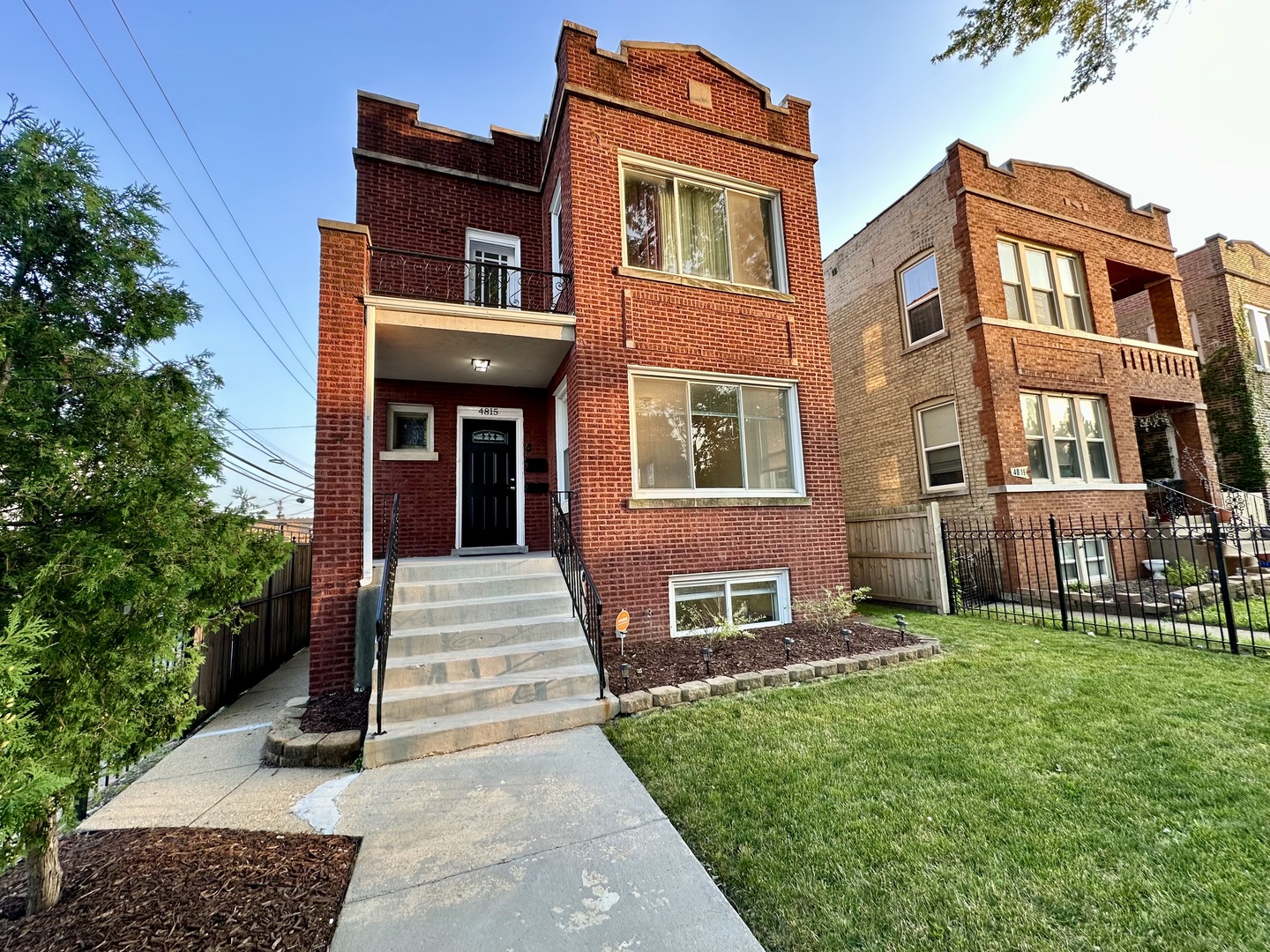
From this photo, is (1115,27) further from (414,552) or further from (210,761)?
(210,761)

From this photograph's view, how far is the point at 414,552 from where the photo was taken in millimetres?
7602

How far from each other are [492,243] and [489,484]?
3950 mm

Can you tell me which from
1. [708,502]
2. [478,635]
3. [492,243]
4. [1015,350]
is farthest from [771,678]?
[1015,350]

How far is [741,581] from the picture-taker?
23.3 ft

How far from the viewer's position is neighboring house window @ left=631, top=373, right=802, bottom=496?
7.05 m

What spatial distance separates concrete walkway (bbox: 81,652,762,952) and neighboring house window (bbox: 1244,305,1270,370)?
1980cm

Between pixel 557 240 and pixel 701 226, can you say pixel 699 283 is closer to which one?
pixel 701 226

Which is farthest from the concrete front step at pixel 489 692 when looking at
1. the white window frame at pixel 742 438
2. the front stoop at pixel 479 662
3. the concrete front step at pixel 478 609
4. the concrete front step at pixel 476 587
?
the white window frame at pixel 742 438

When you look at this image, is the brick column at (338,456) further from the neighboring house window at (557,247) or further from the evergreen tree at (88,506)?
the neighboring house window at (557,247)

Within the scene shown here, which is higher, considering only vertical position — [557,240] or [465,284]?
[557,240]

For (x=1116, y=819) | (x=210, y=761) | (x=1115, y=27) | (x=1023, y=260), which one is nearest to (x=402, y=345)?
(x=210, y=761)

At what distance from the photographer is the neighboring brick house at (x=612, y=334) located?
6.56 meters

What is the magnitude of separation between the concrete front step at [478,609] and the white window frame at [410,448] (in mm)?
2851

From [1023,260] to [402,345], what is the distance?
474 inches
